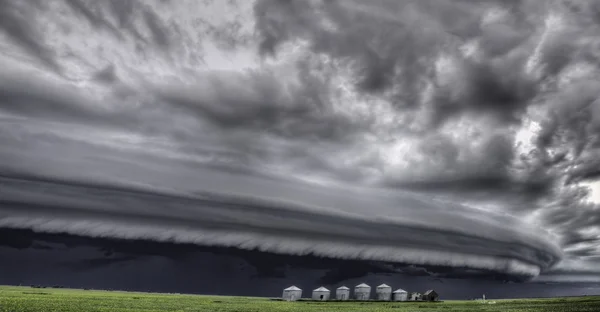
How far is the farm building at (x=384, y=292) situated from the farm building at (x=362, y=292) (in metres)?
4.94

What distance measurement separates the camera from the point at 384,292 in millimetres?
182125

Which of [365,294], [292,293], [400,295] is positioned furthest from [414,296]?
[292,293]

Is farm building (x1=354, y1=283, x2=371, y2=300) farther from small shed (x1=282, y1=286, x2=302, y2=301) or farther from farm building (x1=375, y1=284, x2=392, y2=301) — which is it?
small shed (x1=282, y1=286, x2=302, y2=301)

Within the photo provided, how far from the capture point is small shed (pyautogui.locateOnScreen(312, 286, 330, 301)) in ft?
566

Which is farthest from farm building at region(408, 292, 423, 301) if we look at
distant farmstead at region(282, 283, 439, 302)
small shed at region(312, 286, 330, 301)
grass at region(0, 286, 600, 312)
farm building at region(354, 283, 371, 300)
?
grass at region(0, 286, 600, 312)

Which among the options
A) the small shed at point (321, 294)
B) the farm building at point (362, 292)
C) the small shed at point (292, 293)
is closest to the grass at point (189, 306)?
the small shed at point (292, 293)

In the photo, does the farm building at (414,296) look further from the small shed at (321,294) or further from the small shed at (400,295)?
the small shed at (321,294)

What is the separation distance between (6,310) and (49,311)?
16.3 ft

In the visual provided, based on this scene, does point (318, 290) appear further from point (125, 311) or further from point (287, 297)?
point (125, 311)

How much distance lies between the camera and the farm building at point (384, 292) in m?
181

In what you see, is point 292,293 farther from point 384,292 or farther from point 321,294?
point 384,292

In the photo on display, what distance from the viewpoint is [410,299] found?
180375mm

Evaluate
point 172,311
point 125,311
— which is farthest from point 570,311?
point 125,311

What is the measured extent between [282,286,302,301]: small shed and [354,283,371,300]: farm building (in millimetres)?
27510
